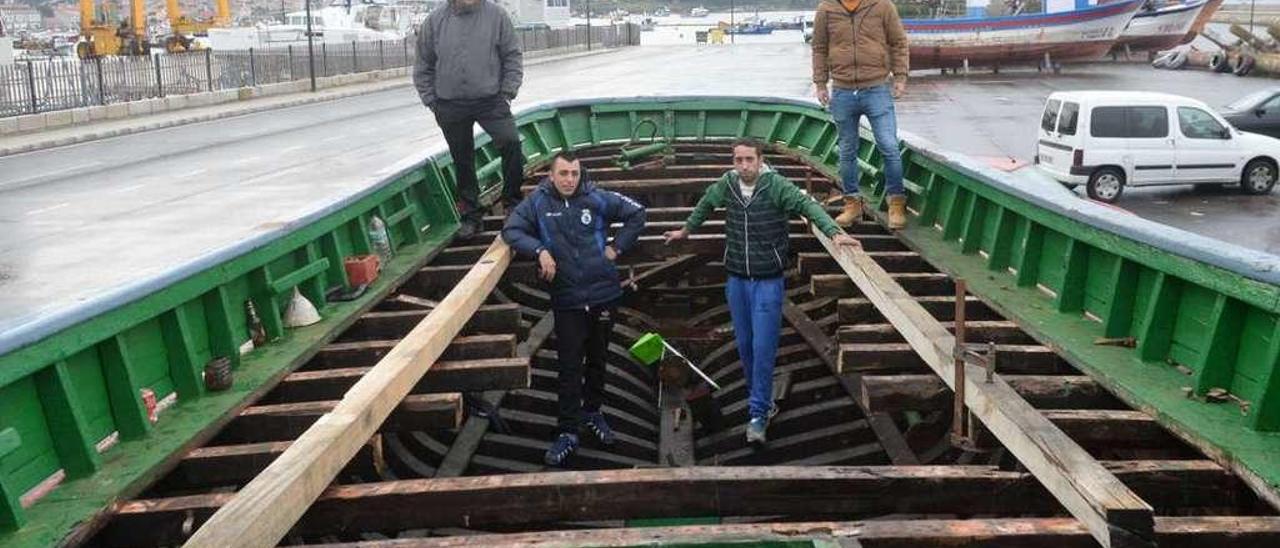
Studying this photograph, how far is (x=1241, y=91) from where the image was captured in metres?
37.1

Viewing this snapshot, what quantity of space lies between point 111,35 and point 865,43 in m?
45.9

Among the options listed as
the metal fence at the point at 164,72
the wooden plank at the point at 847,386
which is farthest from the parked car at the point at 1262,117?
the metal fence at the point at 164,72

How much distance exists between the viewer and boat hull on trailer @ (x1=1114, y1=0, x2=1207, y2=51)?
51.3m

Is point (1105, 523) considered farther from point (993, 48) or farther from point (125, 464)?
point (993, 48)

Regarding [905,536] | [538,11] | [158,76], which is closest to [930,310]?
[905,536]

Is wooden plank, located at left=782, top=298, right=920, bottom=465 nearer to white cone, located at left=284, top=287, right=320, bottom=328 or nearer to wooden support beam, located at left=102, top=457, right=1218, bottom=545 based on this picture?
wooden support beam, located at left=102, top=457, right=1218, bottom=545

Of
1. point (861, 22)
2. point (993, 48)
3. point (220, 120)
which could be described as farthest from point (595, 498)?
point (993, 48)

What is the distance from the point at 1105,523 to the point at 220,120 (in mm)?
31553

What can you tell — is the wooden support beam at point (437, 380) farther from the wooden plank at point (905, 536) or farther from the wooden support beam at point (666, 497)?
the wooden plank at point (905, 536)

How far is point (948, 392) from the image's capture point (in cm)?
512

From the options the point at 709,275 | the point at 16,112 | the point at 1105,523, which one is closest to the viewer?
the point at 1105,523

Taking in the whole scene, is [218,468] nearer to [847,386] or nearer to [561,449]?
[561,449]

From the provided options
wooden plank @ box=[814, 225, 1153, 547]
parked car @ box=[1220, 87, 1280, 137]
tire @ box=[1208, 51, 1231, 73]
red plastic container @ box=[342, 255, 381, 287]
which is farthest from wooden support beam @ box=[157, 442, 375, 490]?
tire @ box=[1208, 51, 1231, 73]

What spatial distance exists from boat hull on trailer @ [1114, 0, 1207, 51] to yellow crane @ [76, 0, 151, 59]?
4355cm
